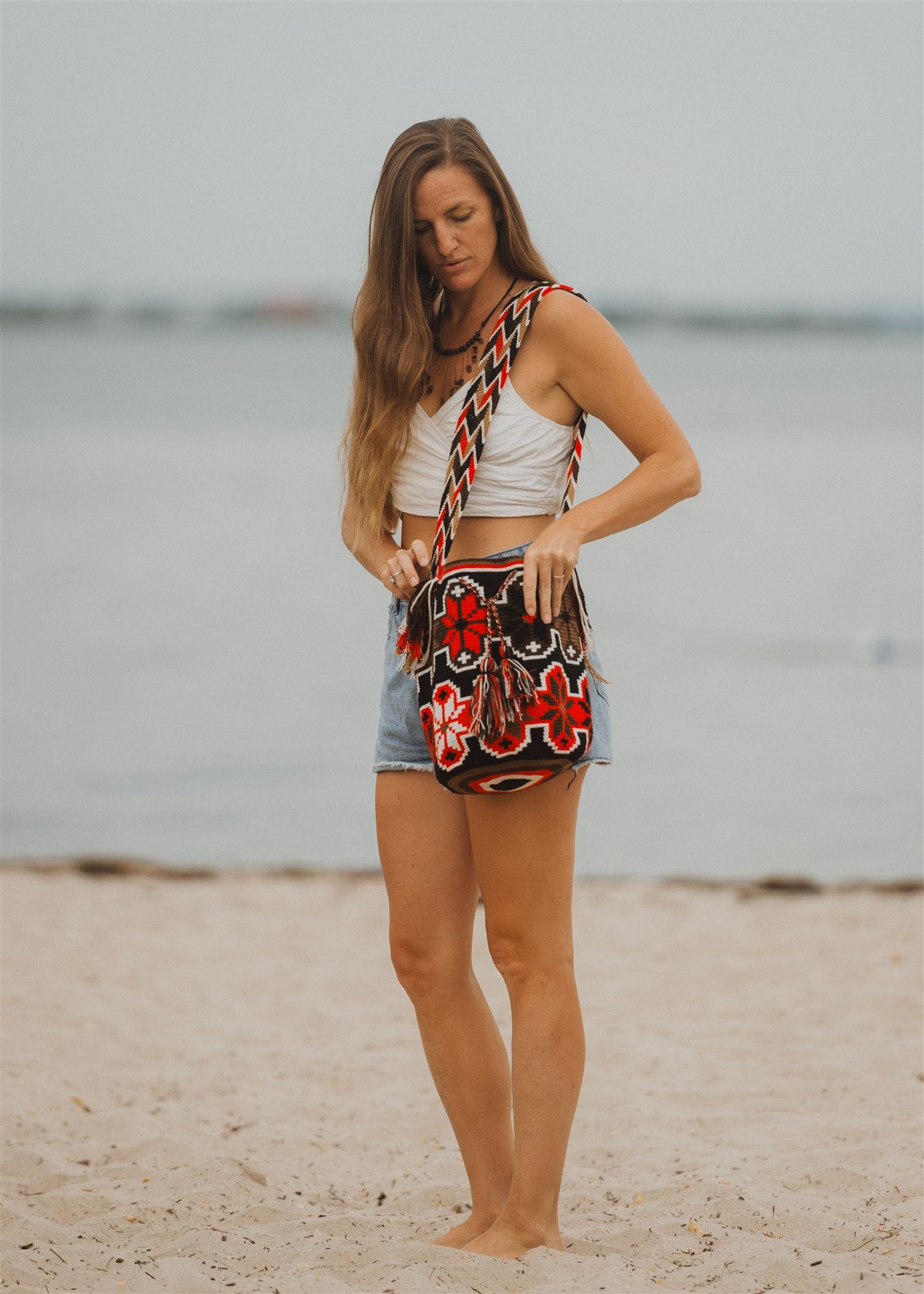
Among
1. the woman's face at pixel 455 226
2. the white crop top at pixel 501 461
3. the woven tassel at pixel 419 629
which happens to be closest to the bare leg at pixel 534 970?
the woven tassel at pixel 419 629

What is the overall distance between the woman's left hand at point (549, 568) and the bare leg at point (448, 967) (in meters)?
0.44

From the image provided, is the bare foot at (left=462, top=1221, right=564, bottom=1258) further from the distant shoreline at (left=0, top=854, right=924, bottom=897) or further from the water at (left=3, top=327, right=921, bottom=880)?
the distant shoreline at (left=0, top=854, right=924, bottom=897)

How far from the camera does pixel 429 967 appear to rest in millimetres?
2559

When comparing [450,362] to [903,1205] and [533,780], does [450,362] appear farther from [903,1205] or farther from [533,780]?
[903,1205]

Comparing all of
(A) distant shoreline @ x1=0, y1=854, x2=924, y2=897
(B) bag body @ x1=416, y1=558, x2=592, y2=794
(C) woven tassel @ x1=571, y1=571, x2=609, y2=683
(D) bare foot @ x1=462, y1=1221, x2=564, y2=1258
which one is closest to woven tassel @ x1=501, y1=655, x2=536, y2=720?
(B) bag body @ x1=416, y1=558, x2=592, y2=794

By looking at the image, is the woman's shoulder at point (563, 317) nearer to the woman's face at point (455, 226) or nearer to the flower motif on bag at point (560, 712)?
the woman's face at point (455, 226)

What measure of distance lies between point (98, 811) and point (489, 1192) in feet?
19.3

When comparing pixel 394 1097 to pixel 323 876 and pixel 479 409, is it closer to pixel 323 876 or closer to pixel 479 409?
pixel 479 409

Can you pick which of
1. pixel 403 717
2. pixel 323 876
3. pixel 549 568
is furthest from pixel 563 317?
pixel 323 876

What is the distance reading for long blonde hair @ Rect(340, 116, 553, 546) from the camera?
238 centimetres

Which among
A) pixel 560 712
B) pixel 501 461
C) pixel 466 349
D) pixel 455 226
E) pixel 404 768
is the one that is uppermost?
pixel 455 226

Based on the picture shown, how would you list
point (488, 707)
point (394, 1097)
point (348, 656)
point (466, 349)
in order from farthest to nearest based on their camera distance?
1. point (348, 656)
2. point (394, 1097)
3. point (466, 349)
4. point (488, 707)

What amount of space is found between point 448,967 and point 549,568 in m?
0.82

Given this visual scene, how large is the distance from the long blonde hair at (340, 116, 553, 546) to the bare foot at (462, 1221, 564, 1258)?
4.30ft
